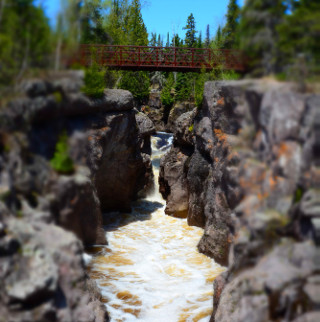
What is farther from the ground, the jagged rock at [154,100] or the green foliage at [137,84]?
the green foliage at [137,84]

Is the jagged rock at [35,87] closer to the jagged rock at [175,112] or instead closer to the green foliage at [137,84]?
the green foliage at [137,84]

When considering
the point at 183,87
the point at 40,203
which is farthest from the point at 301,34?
the point at 183,87

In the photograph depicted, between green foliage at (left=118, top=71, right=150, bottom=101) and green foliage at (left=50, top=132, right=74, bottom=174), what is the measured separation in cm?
2705

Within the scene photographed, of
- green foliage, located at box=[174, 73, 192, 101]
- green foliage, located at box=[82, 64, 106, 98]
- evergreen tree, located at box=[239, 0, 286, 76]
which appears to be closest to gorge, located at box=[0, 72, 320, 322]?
evergreen tree, located at box=[239, 0, 286, 76]

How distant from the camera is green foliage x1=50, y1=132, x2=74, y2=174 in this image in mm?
5484

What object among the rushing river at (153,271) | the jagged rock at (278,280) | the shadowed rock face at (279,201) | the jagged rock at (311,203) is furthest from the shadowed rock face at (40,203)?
the rushing river at (153,271)


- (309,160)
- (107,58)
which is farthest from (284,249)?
(107,58)

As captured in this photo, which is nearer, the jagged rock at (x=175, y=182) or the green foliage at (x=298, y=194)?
the green foliage at (x=298, y=194)

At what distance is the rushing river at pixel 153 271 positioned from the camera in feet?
37.9

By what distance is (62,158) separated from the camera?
550cm

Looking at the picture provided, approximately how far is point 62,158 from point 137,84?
108ft

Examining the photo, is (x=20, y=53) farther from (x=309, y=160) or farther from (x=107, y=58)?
(x=107, y=58)

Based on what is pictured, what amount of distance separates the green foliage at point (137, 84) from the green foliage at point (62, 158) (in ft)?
88.7

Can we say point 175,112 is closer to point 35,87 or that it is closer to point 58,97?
point 58,97
